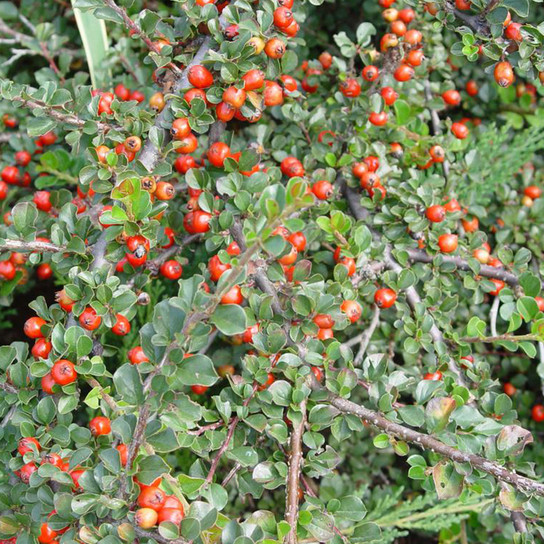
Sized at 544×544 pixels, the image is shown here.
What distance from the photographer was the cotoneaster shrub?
1333mm

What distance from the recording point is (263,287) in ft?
5.77

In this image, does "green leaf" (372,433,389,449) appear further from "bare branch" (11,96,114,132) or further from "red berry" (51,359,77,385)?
"bare branch" (11,96,114,132)

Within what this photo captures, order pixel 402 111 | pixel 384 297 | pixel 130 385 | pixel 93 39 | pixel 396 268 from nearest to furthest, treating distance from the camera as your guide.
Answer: pixel 130 385
pixel 384 297
pixel 396 268
pixel 402 111
pixel 93 39

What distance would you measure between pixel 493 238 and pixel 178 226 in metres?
1.60

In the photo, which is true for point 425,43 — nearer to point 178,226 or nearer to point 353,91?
point 353,91

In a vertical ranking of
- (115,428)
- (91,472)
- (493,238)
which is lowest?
(493,238)

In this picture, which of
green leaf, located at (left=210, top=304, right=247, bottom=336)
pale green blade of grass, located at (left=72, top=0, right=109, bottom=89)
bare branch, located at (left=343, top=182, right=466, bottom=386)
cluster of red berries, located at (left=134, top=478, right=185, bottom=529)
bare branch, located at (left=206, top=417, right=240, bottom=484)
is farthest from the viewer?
pale green blade of grass, located at (left=72, top=0, right=109, bottom=89)

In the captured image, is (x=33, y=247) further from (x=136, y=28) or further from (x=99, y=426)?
(x=136, y=28)

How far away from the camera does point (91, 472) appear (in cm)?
136

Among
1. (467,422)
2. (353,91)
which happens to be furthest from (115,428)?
(353,91)

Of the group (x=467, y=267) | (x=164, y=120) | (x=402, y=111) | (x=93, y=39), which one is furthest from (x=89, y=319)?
(x=93, y=39)

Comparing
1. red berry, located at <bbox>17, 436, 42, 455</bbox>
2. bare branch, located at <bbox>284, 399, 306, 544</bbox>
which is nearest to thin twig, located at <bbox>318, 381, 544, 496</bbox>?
bare branch, located at <bbox>284, 399, 306, 544</bbox>

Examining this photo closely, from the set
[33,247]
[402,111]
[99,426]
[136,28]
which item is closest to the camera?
[99,426]

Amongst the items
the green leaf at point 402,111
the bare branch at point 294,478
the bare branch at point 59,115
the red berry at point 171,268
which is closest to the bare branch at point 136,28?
the bare branch at point 59,115
